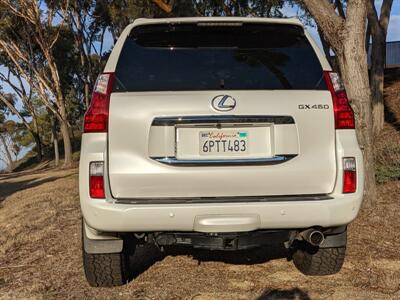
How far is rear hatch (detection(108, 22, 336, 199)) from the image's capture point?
11.4 feet

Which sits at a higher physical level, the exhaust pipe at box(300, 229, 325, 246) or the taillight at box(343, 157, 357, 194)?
the taillight at box(343, 157, 357, 194)

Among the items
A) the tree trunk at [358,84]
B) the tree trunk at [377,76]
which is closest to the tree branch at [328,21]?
the tree trunk at [358,84]

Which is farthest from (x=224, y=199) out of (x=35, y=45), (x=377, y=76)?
(x=35, y=45)

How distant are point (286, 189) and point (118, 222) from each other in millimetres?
1080

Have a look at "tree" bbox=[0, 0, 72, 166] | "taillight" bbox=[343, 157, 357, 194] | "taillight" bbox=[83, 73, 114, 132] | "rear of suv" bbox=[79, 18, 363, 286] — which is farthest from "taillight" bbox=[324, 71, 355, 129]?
"tree" bbox=[0, 0, 72, 166]

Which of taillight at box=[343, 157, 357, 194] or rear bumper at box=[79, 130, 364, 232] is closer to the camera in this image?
rear bumper at box=[79, 130, 364, 232]

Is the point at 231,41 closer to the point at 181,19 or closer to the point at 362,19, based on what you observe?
the point at 181,19

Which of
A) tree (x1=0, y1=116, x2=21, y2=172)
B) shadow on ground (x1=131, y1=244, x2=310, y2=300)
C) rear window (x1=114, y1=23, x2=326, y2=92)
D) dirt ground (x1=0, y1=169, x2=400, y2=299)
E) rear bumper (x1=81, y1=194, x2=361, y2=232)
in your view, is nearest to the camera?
rear bumper (x1=81, y1=194, x2=361, y2=232)

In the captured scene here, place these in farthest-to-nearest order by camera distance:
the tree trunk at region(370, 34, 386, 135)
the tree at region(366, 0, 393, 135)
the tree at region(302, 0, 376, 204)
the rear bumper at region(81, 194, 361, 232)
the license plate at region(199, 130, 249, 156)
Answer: the tree trunk at region(370, 34, 386, 135) < the tree at region(366, 0, 393, 135) < the tree at region(302, 0, 376, 204) < the license plate at region(199, 130, 249, 156) < the rear bumper at region(81, 194, 361, 232)

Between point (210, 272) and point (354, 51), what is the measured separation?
350 cm

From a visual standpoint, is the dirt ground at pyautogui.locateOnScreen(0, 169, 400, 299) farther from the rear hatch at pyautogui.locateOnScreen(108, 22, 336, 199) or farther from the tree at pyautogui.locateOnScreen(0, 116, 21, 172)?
the tree at pyautogui.locateOnScreen(0, 116, 21, 172)

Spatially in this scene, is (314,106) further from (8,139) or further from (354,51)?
(8,139)

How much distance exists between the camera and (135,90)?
3584 millimetres

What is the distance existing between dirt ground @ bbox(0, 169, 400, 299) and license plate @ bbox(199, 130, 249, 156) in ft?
3.92
